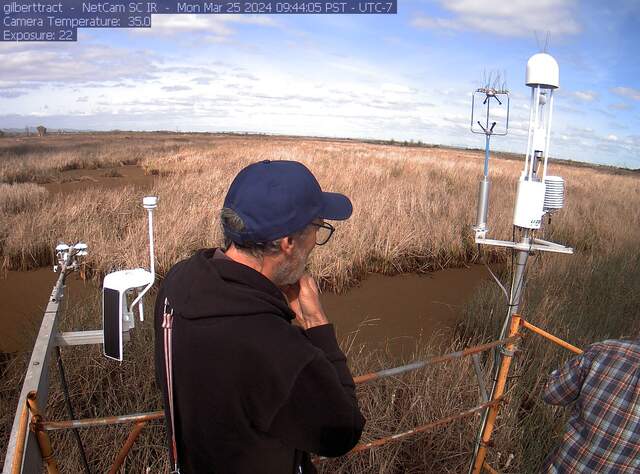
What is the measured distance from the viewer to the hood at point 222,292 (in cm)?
101

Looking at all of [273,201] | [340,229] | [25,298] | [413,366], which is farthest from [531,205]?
[25,298]

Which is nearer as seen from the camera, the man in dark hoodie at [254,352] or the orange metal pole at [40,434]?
the man in dark hoodie at [254,352]

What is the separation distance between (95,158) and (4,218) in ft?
50.2

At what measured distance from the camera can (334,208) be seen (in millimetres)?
1363

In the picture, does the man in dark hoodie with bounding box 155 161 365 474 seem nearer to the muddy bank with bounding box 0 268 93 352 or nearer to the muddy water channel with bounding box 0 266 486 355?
the muddy bank with bounding box 0 268 93 352

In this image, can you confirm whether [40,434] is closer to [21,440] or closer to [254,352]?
[21,440]

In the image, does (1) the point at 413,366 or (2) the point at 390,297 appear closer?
(1) the point at 413,366

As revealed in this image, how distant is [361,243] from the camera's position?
732cm

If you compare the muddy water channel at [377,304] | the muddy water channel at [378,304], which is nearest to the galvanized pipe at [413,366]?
the muddy water channel at [378,304]

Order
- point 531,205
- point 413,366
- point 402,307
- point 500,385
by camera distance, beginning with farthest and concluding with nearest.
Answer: point 402,307
point 531,205
point 500,385
point 413,366

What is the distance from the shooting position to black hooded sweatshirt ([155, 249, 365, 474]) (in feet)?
3.22

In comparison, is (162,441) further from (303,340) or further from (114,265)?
(114,265)

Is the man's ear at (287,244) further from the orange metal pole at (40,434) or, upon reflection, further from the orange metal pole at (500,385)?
the orange metal pole at (500,385)

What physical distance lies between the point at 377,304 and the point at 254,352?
223 inches
